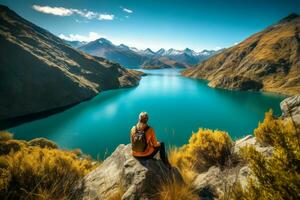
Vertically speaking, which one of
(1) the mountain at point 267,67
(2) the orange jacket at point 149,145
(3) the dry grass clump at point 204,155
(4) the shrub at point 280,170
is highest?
(1) the mountain at point 267,67

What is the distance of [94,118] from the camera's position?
162ft

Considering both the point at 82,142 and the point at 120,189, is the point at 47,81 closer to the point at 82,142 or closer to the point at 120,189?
the point at 82,142

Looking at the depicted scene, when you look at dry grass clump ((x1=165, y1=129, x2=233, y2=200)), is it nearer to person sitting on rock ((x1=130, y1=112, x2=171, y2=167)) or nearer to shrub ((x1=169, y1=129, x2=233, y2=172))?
shrub ((x1=169, y1=129, x2=233, y2=172))

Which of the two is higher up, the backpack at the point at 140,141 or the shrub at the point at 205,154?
the backpack at the point at 140,141

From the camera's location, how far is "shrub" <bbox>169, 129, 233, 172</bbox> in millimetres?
9237

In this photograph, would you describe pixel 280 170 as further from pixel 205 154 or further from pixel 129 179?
pixel 205 154

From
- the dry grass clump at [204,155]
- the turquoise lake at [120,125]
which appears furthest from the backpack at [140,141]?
the turquoise lake at [120,125]

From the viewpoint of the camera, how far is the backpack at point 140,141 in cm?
691

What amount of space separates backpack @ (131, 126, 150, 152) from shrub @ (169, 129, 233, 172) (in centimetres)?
249

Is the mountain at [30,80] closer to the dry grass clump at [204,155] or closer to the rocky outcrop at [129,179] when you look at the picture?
Result: the rocky outcrop at [129,179]

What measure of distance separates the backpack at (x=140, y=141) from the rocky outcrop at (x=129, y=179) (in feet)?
1.33

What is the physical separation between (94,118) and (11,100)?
2497cm

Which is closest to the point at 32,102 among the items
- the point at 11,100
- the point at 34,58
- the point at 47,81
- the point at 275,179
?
the point at 11,100

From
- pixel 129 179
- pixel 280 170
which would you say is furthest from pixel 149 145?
pixel 280 170
